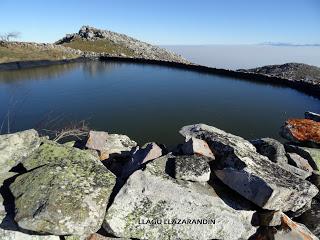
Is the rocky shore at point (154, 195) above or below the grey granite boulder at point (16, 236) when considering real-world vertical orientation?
above

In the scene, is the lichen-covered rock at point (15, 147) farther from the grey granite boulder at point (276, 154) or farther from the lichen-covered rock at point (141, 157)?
the grey granite boulder at point (276, 154)

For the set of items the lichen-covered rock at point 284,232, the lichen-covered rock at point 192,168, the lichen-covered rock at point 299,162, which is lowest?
the lichen-covered rock at point 284,232

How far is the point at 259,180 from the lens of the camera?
24.3ft

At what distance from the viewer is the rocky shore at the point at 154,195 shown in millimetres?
6516

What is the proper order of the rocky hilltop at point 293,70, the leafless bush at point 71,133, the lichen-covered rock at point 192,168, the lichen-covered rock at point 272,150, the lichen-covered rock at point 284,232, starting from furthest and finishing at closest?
the rocky hilltop at point 293,70 < the leafless bush at point 71,133 < the lichen-covered rock at point 272,150 < the lichen-covered rock at point 192,168 < the lichen-covered rock at point 284,232

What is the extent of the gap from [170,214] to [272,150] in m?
5.05

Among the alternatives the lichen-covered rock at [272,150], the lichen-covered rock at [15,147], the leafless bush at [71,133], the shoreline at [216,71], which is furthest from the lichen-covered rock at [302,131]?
the shoreline at [216,71]

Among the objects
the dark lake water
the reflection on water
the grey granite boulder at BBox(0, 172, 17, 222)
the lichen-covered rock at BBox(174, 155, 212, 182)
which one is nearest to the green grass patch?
the reflection on water

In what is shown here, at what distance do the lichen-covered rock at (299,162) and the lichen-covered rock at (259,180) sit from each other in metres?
2.30

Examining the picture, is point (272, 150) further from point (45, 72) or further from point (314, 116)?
point (45, 72)

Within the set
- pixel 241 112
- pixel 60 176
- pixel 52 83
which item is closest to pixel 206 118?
pixel 241 112

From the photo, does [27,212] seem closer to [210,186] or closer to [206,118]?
[210,186]

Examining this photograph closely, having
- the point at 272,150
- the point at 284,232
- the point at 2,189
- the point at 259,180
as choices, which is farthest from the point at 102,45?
the point at 284,232

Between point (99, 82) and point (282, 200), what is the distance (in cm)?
2480
